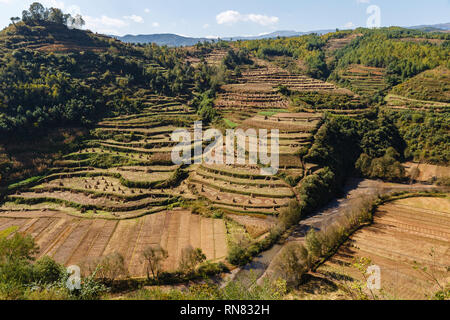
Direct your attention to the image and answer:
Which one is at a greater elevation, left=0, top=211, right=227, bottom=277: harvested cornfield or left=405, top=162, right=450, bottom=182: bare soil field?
left=405, top=162, right=450, bottom=182: bare soil field

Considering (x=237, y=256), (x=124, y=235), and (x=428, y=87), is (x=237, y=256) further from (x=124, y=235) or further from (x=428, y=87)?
(x=428, y=87)

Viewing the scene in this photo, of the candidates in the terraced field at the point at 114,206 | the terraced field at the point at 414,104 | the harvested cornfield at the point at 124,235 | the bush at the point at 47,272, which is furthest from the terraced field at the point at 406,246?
the terraced field at the point at 414,104

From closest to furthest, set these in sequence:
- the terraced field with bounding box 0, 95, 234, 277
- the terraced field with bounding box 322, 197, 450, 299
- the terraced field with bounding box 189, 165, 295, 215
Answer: the terraced field with bounding box 322, 197, 450, 299, the terraced field with bounding box 0, 95, 234, 277, the terraced field with bounding box 189, 165, 295, 215

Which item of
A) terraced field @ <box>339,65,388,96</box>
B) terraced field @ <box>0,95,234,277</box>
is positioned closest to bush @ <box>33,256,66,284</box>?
terraced field @ <box>0,95,234,277</box>

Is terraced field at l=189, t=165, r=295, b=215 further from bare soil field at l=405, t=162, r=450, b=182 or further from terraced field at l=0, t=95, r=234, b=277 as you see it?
bare soil field at l=405, t=162, r=450, b=182

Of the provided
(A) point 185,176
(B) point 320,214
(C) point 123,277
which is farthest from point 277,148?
(C) point 123,277

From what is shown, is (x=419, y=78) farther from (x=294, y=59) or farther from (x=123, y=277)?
(x=123, y=277)

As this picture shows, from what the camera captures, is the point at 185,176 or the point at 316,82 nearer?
the point at 185,176
